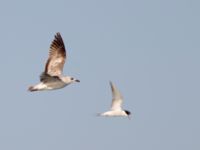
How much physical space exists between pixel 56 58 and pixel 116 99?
6625mm

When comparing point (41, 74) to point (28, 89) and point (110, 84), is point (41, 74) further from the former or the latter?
point (110, 84)

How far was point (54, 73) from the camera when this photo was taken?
35.8m

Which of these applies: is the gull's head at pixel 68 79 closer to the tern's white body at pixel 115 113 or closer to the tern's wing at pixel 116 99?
the tern's wing at pixel 116 99

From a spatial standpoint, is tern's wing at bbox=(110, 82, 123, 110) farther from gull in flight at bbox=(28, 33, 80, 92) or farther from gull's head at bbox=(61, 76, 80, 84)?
gull's head at bbox=(61, 76, 80, 84)

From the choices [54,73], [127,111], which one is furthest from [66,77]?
[127,111]

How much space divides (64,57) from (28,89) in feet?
8.25

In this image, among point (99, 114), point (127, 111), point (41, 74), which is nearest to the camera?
point (41, 74)

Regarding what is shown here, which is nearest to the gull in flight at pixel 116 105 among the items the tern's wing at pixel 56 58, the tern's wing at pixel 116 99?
the tern's wing at pixel 116 99

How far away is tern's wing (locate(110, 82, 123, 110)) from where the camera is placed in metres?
41.2

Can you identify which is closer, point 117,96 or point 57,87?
point 57,87

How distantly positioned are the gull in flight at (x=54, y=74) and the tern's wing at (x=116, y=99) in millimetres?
4950

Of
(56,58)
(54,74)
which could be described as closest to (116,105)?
(56,58)

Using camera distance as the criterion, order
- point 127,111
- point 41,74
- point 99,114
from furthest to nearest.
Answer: point 127,111 < point 99,114 < point 41,74

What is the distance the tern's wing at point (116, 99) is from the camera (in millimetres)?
41228
